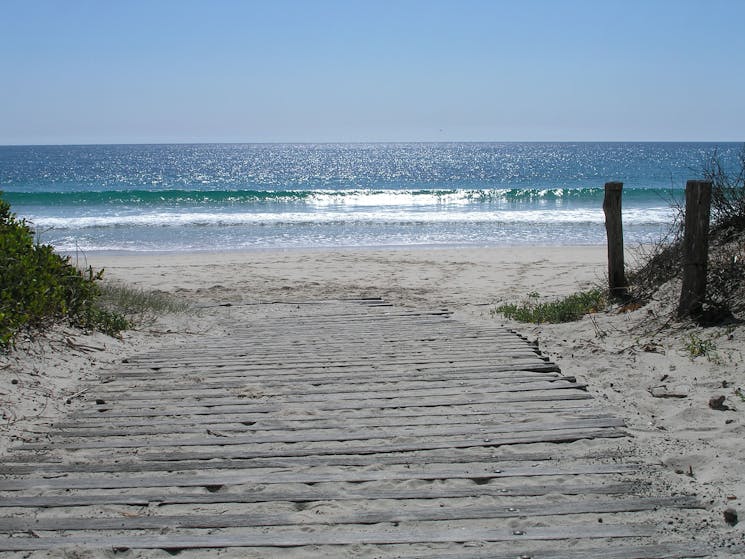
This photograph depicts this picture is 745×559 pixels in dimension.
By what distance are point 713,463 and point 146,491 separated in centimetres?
291

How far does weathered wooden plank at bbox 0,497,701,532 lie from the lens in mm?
3143

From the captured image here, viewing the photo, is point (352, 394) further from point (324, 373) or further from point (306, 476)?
point (306, 476)

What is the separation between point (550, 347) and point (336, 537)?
4.11m

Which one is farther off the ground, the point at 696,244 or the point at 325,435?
the point at 696,244

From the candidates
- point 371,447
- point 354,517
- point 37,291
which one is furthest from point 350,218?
point 354,517

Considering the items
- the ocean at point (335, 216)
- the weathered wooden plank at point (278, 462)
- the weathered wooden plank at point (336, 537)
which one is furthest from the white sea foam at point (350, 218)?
the weathered wooden plank at point (336, 537)

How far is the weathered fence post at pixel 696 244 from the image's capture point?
6.10 meters

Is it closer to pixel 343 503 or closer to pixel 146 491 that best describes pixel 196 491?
pixel 146 491

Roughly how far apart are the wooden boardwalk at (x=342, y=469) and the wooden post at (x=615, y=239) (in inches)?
107

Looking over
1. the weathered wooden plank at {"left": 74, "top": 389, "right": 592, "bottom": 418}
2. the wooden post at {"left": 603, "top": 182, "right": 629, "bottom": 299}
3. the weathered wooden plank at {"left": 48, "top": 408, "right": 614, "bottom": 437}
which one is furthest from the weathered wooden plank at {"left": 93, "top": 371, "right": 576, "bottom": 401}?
the wooden post at {"left": 603, "top": 182, "right": 629, "bottom": 299}

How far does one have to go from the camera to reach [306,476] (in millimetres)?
3639

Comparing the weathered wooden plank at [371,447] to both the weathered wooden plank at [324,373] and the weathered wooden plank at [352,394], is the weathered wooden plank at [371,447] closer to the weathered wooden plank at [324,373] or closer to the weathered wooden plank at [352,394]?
the weathered wooden plank at [352,394]

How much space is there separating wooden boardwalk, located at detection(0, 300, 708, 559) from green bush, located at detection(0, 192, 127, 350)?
3.05 ft

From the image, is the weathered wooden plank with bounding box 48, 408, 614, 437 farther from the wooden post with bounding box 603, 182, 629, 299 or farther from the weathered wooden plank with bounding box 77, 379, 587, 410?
the wooden post with bounding box 603, 182, 629, 299
